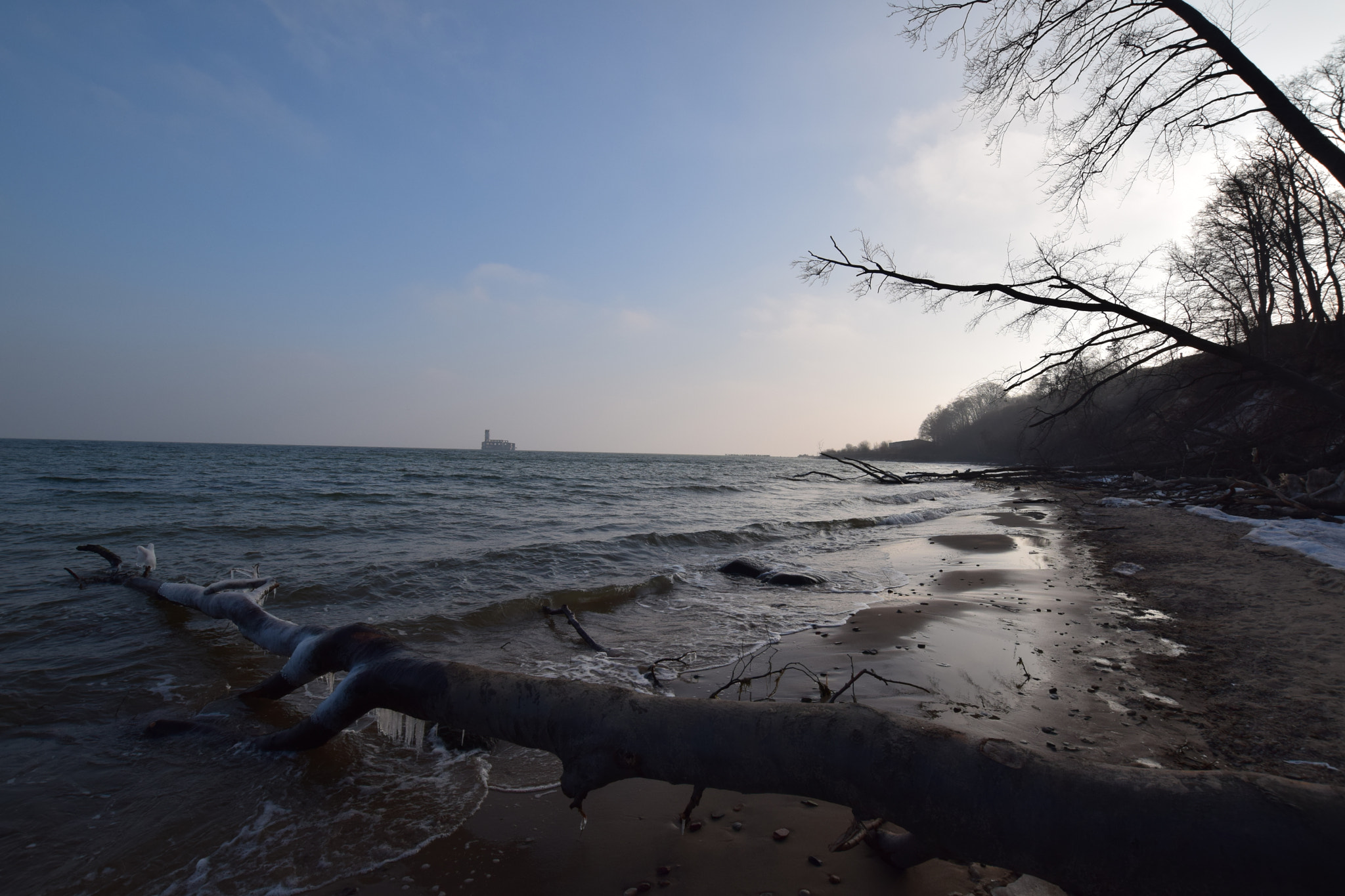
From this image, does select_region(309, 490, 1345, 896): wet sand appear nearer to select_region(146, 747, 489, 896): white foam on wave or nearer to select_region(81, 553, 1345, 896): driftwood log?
select_region(146, 747, 489, 896): white foam on wave

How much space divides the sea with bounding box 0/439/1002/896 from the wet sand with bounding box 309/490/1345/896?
0.47 metres

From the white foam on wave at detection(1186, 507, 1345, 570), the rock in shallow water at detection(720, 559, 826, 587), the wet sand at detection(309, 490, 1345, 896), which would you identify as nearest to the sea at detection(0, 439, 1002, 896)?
the rock in shallow water at detection(720, 559, 826, 587)

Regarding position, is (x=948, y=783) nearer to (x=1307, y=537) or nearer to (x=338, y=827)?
(x=338, y=827)

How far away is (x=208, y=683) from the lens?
4.68m

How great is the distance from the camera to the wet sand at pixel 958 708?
7.90 ft

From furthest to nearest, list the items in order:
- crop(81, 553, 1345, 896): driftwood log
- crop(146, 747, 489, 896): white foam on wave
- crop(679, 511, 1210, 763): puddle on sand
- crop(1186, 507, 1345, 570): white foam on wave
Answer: crop(1186, 507, 1345, 570): white foam on wave < crop(679, 511, 1210, 763): puddle on sand < crop(146, 747, 489, 896): white foam on wave < crop(81, 553, 1345, 896): driftwood log

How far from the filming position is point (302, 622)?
6.46m

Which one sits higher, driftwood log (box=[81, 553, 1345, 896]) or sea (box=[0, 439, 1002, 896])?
driftwood log (box=[81, 553, 1345, 896])

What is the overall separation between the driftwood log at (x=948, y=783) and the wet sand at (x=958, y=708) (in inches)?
25.3

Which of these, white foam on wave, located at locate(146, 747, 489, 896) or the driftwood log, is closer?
the driftwood log

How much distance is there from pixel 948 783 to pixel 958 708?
284 cm

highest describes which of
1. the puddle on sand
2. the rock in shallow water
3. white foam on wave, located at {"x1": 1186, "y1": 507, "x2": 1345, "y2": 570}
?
white foam on wave, located at {"x1": 1186, "y1": 507, "x2": 1345, "y2": 570}

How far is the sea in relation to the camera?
2785mm

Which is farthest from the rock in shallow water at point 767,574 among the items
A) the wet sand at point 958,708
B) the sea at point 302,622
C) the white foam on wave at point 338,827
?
the white foam on wave at point 338,827
